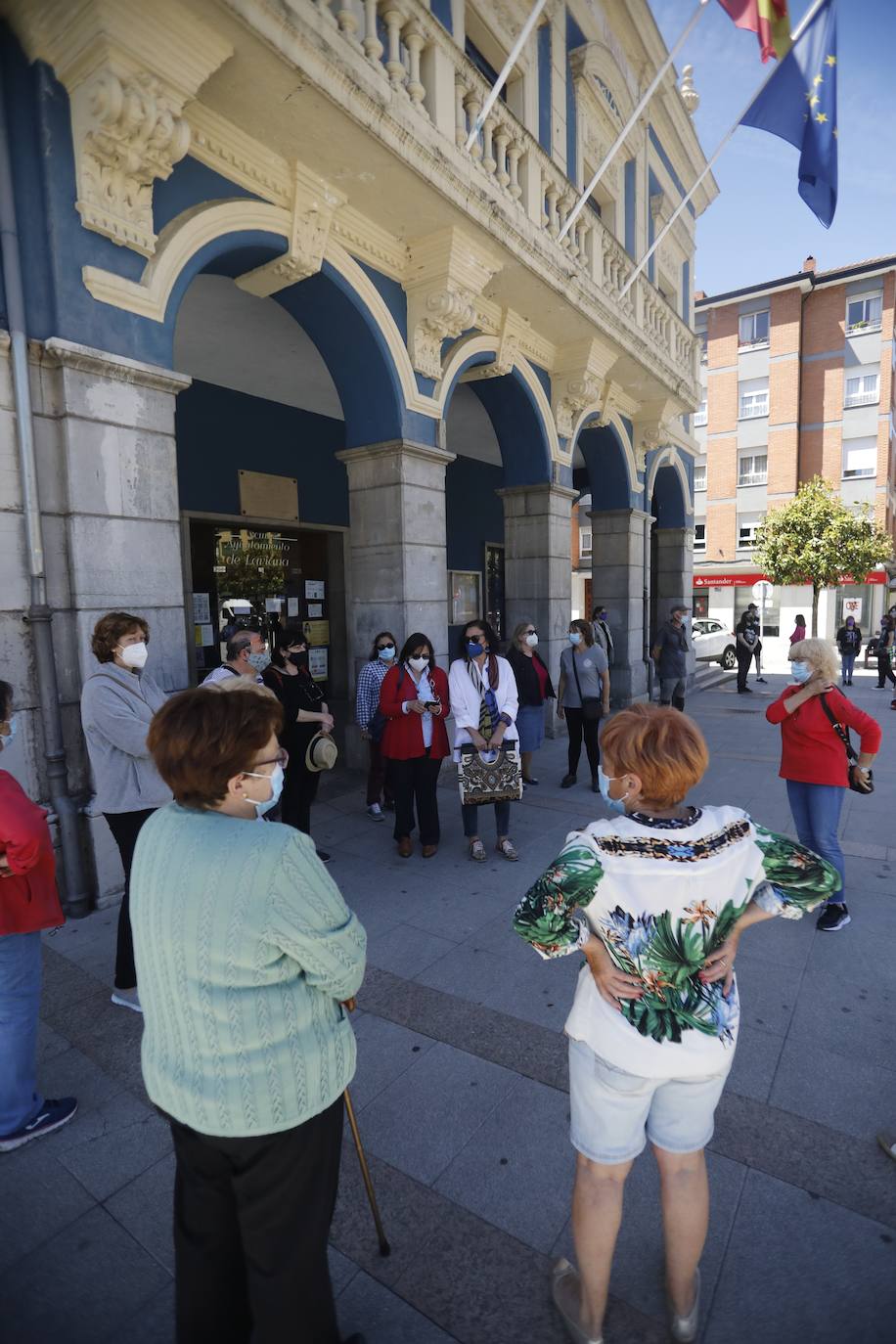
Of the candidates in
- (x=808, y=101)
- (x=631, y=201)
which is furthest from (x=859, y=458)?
(x=808, y=101)

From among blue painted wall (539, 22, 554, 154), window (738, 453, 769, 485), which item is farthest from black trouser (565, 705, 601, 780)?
window (738, 453, 769, 485)

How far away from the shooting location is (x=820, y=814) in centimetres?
427

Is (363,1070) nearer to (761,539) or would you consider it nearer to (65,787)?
(65,787)

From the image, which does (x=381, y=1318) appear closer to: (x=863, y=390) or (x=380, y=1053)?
(x=380, y=1053)

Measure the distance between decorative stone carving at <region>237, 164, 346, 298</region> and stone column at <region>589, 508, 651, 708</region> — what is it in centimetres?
779

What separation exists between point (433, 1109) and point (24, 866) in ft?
6.11

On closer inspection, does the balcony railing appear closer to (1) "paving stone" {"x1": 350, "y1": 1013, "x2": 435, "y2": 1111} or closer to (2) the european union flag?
(2) the european union flag

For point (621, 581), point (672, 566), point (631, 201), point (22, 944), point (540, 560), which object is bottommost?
point (22, 944)

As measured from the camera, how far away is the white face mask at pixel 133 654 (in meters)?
3.68

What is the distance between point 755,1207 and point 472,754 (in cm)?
335

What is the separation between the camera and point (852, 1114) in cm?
274

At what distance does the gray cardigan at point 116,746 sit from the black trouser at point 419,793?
7.52ft

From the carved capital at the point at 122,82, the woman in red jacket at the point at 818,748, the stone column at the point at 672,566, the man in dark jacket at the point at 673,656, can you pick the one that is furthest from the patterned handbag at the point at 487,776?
the stone column at the point at 672,566

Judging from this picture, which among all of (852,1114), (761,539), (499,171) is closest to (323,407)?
(499,171)
